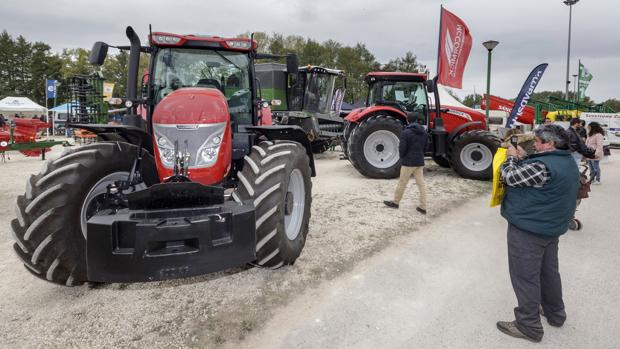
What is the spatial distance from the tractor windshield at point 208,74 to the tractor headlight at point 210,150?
130 centimetres

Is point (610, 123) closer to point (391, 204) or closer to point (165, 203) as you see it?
point (391, 204)

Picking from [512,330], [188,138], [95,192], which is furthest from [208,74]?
[512,330]

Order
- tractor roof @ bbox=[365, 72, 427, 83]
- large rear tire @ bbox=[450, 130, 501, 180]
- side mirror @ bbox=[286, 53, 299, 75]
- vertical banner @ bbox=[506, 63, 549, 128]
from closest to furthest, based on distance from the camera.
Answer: side mirror @ bbox=[286, 53, 299, 75]
vertical banner @ bbox=[506, 63, 549, 128]
large rear tire @ bbox=[450, 130, 501, 180]
tractor roof @ bbox=[365, 72, 427, 83]

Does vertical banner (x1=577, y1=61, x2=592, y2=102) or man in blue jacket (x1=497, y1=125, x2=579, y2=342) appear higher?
vertical banner (x1=577, y1=61, x2=592, y2=102)

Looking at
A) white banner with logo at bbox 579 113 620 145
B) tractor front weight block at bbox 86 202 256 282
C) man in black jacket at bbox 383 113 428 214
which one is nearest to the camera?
tractor front weight block at bbox 86 202 256 282

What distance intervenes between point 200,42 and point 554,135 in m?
3.53

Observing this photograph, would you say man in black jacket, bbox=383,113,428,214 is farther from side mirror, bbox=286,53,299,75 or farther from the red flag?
the red flag

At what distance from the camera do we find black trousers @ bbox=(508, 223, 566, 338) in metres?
2.73

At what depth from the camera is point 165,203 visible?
268cm

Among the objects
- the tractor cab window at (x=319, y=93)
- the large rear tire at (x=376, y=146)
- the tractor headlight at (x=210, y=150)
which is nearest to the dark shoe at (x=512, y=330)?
the tractor headlight at (x=210, y=150)

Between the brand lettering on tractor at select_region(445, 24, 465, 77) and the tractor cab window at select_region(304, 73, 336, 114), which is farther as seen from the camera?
the tractor cab window at select_region(304, 73, 336, 114)

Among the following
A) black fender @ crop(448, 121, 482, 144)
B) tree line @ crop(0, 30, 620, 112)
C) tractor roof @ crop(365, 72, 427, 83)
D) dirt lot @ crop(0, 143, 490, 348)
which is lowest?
dirt lot @ crop(0, 143, 490, 348)

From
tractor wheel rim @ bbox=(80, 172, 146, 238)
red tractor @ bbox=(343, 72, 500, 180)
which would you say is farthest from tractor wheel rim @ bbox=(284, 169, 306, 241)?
red tractor @ bbox=(343, 72, 500, 180)

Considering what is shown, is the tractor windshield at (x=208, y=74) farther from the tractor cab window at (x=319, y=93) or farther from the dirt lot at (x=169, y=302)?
the tractor cab window at (x=319, y=93)
